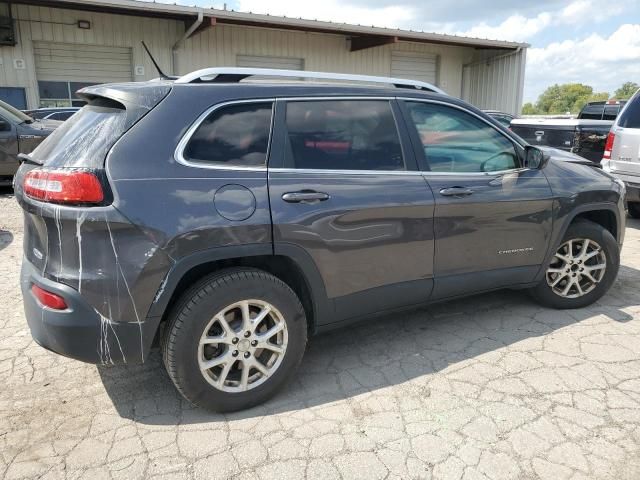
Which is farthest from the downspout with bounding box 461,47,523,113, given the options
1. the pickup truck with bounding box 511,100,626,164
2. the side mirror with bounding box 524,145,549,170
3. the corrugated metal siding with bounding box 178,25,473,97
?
the side mirror with bounding box 524,145,549,170

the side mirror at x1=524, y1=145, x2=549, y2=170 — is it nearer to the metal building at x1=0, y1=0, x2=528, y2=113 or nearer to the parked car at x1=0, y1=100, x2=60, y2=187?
the parked car at x1=0, y1=100, x2=60, y2=187

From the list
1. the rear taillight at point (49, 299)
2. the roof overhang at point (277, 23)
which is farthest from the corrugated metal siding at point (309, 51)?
the rear taillight at point (49, 299)

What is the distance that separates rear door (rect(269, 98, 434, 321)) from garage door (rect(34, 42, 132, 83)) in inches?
524

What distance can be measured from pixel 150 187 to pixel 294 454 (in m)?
1.48

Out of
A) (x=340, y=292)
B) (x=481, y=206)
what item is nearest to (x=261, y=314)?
(x=340, y=292)

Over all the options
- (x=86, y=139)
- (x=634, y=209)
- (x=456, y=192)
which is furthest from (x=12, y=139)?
(x=634, y=209)

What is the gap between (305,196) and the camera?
9.43ft

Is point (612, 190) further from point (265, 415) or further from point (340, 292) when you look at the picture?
point (265, 415)

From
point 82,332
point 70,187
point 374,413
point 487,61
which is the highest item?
point 487,61

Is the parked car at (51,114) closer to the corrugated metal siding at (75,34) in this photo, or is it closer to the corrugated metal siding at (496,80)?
the corrugated metal siding at (75,34)

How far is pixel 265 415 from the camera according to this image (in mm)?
2879

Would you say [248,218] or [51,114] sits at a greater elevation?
[51,114]

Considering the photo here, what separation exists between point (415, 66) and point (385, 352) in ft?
59.2

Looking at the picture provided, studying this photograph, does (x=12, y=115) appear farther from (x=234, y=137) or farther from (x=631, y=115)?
(x=631, y=115)
